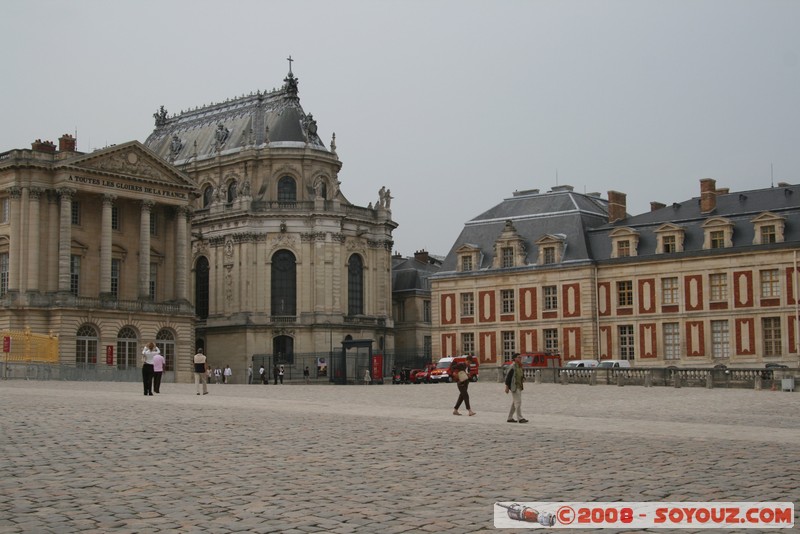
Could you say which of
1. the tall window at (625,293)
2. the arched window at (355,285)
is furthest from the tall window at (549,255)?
the arched window at (355,285)

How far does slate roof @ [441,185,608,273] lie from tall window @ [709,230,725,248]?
7214 mm

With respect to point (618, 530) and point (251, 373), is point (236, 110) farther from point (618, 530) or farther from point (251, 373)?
point (618, 530)

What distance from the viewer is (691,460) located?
14.3 m

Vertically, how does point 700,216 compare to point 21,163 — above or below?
below

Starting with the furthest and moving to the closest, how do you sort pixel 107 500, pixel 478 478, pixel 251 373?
1. pixel 251 373
2. pixel 478 478
3. pixel 107 500

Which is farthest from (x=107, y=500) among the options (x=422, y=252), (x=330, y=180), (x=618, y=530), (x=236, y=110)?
(x=422, y=252)

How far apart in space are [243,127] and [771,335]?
4580cm

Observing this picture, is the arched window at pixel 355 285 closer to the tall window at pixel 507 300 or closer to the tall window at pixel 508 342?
the tall window at pixel 507 300

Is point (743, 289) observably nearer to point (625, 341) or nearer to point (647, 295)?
point (647, 295)

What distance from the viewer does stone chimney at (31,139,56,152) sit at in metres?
62.9

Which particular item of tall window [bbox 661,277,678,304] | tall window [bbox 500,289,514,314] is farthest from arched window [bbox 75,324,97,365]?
tall window [bbox 661,277,678,304]

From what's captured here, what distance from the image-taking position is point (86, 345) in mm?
60938

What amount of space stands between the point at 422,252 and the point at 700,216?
4483 cm

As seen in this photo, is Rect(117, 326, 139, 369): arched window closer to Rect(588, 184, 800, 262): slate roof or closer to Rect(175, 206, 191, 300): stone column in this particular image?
Rect(175, 206, 191, 300): stone column
